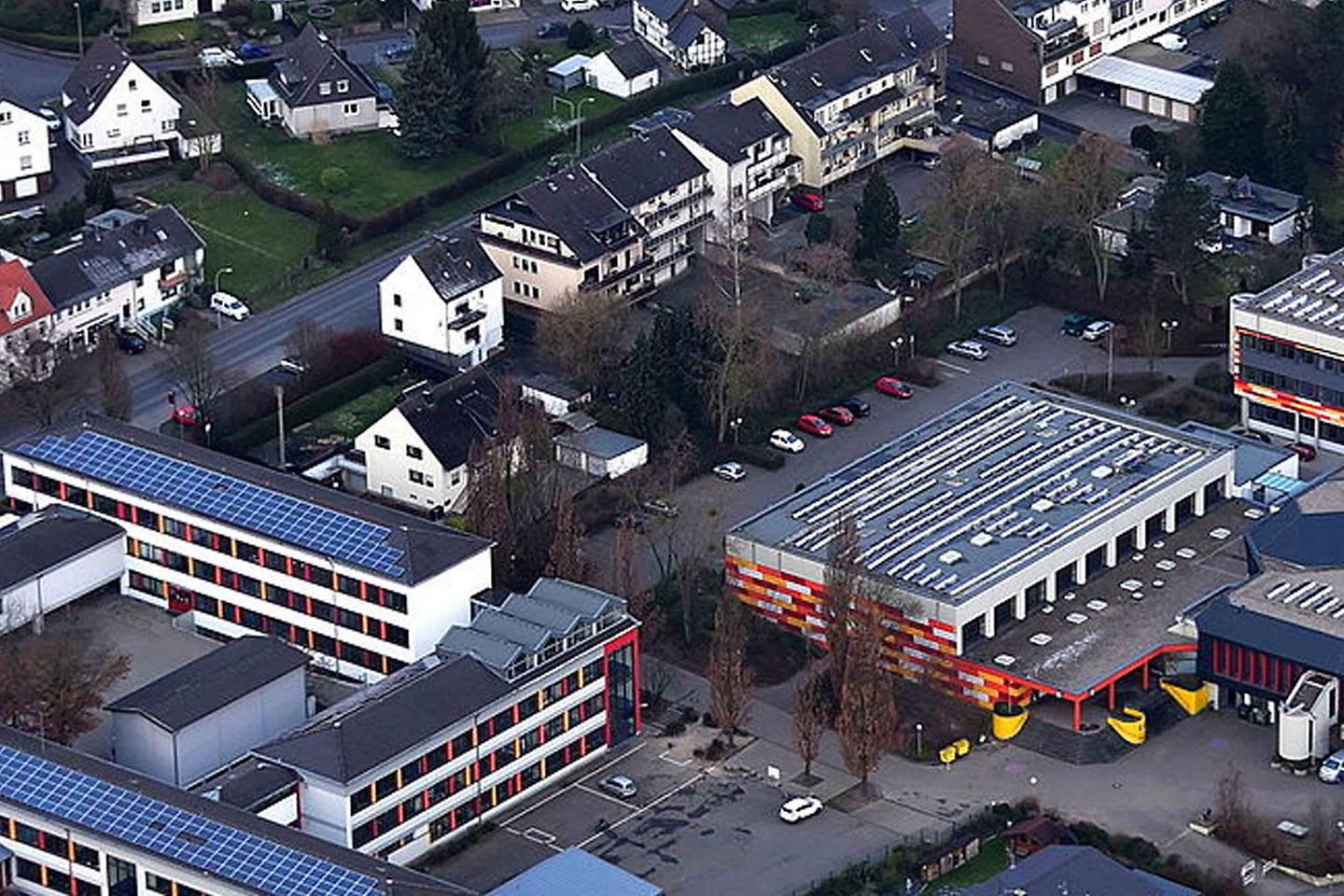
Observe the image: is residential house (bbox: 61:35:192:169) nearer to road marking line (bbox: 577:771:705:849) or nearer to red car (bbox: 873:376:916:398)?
red car (bbox: 873:376:916:398)

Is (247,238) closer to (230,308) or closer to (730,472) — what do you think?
(230,308)

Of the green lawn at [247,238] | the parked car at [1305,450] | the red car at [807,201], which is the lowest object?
the parked car at [1305,450]

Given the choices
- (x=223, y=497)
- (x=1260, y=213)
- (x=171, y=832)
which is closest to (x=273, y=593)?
(x=223, y=497)

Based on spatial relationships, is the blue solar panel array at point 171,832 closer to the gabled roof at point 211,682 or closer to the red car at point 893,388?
the gabled roof at point 211,682

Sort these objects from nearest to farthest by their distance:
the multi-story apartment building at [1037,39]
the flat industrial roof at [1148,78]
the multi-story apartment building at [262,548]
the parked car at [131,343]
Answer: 1. the multi-story apartment building at [262,548]
2. the parked car at [131,343]
3. the flat industrial roof at [1148,78]
4. the multi-story apartment building at [1037,39]

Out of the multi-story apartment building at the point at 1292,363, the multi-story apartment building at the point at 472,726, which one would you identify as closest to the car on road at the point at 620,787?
the multi-story apartment building at the point at 472,726

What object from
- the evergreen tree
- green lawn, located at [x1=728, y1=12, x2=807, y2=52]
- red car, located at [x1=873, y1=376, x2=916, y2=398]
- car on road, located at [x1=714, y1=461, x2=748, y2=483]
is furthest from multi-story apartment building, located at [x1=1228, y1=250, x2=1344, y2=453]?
green lawn, located at [x1=728, y1=12, x2=807, y2=52]
